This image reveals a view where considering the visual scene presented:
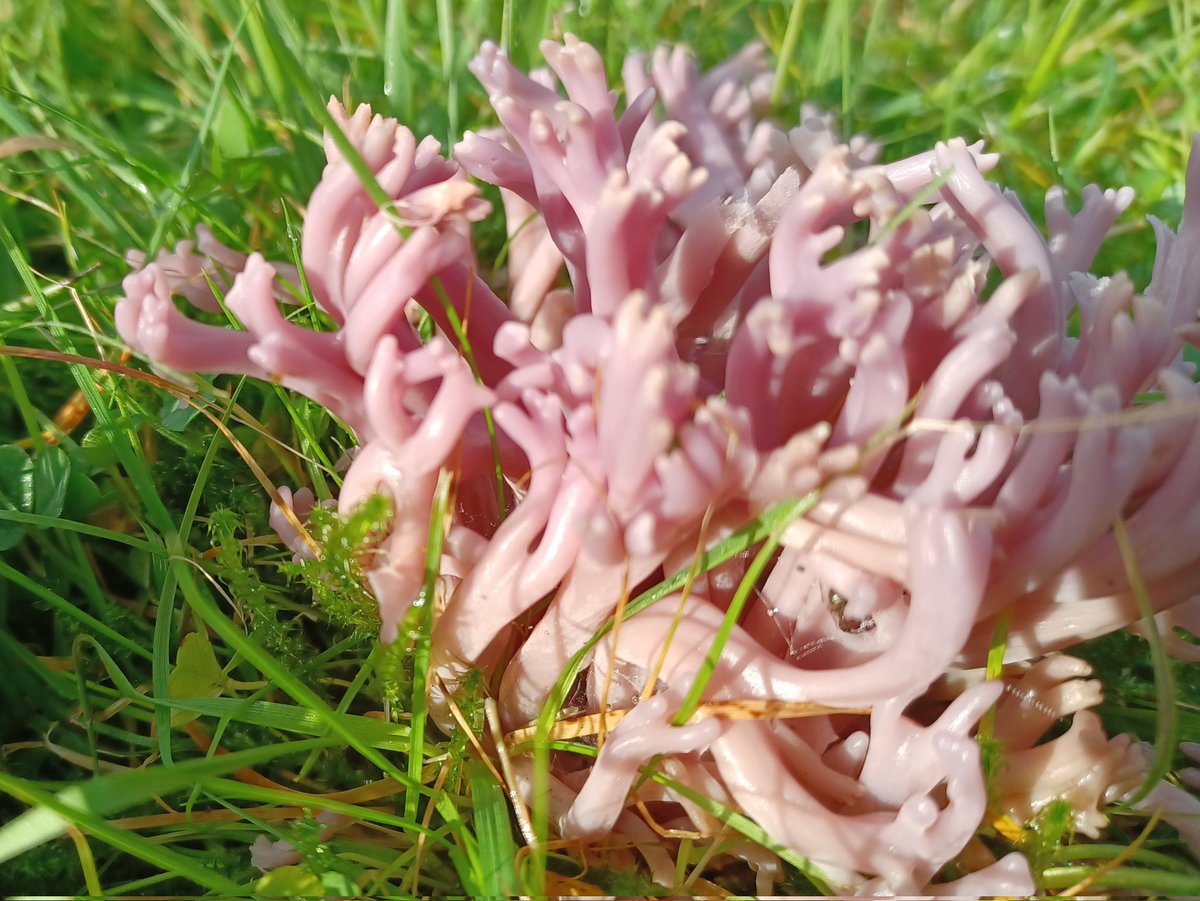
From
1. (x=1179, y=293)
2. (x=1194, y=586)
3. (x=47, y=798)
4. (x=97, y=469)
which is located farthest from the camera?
(x=97, y=469)

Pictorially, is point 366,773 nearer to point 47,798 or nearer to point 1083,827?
point 47,798

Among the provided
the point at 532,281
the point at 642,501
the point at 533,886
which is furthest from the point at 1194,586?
the point at 532,281

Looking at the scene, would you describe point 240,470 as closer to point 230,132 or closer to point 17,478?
point 17,478

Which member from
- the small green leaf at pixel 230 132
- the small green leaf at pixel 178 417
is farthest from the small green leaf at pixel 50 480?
the small green leaf at pixel 230 132

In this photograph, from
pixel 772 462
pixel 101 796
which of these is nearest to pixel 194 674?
pixel 101 796

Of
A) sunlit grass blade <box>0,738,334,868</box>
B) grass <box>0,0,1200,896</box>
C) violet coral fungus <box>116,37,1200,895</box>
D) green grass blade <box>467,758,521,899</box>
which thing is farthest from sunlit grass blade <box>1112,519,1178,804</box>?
sunlit grass blade <box>0,738,334,868</box>

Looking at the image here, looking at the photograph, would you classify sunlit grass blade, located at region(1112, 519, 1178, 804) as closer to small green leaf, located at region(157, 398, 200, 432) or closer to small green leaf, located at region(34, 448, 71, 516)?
small green leaf, located at region(157, 398, 200, 432)
